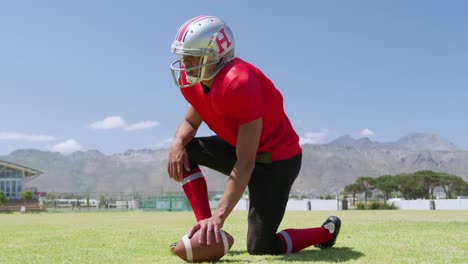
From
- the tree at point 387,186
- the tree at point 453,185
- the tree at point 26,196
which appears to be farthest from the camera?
the tree at point 387,186

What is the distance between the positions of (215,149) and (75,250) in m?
2.16

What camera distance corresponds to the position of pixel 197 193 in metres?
5.35

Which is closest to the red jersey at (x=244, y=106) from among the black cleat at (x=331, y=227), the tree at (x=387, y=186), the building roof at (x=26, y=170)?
the black cleat at (x=331, y=227)

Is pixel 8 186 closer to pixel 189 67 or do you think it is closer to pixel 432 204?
pixel 432 204

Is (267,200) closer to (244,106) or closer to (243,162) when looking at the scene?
(243,162)

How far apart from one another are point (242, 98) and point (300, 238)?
168 centimetres

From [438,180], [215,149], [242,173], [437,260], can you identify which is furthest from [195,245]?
[438,180]

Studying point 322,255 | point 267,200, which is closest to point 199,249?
point 267,200

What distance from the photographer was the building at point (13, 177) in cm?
7806

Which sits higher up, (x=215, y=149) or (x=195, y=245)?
(x=215, y=149)

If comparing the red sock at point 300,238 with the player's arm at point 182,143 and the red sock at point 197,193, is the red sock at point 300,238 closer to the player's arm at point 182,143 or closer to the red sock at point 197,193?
the red sock at point 197,193

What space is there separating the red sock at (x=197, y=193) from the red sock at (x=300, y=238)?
0.73 metres

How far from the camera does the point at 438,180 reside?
9681 cm

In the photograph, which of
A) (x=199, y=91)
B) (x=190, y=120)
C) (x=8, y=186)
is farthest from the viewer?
(x=8, y=186)
